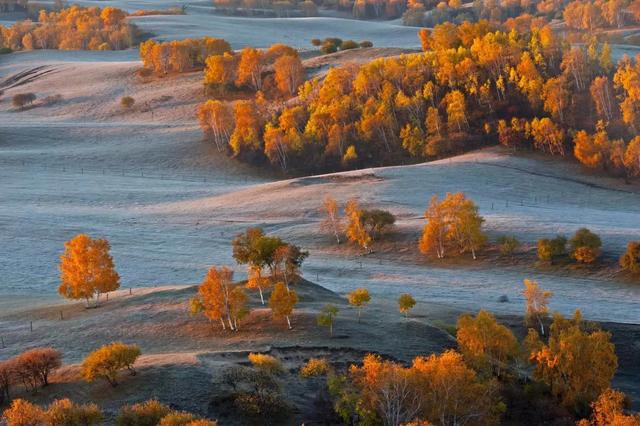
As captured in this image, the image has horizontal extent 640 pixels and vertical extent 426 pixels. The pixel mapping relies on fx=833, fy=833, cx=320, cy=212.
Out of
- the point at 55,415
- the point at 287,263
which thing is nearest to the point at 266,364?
the point at 55,415

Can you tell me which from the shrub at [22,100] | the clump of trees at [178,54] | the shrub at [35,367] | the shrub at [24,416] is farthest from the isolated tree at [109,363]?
the clump of trees at [178,54]

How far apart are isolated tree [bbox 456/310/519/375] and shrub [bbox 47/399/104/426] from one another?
18.4 meters

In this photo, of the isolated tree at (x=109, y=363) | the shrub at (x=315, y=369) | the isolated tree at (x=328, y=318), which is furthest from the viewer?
the isolated tree at (x=328, y=318)

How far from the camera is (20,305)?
181ft

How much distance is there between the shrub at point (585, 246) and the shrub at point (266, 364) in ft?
111

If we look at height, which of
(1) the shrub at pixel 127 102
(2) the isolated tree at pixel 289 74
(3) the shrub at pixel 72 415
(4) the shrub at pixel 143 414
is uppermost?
(2) the isolated tree at pixel 289 74

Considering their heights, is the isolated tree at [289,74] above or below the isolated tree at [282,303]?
above

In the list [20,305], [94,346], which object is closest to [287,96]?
[20,305]

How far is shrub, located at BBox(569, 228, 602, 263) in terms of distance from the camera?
2552 inches

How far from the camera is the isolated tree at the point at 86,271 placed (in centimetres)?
5256

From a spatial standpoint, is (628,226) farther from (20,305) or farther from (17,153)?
(17,153)

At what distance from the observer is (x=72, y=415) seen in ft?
107

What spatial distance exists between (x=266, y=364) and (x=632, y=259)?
116ft

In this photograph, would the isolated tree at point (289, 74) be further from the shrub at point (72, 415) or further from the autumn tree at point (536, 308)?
the shrub at point (72, 415)
